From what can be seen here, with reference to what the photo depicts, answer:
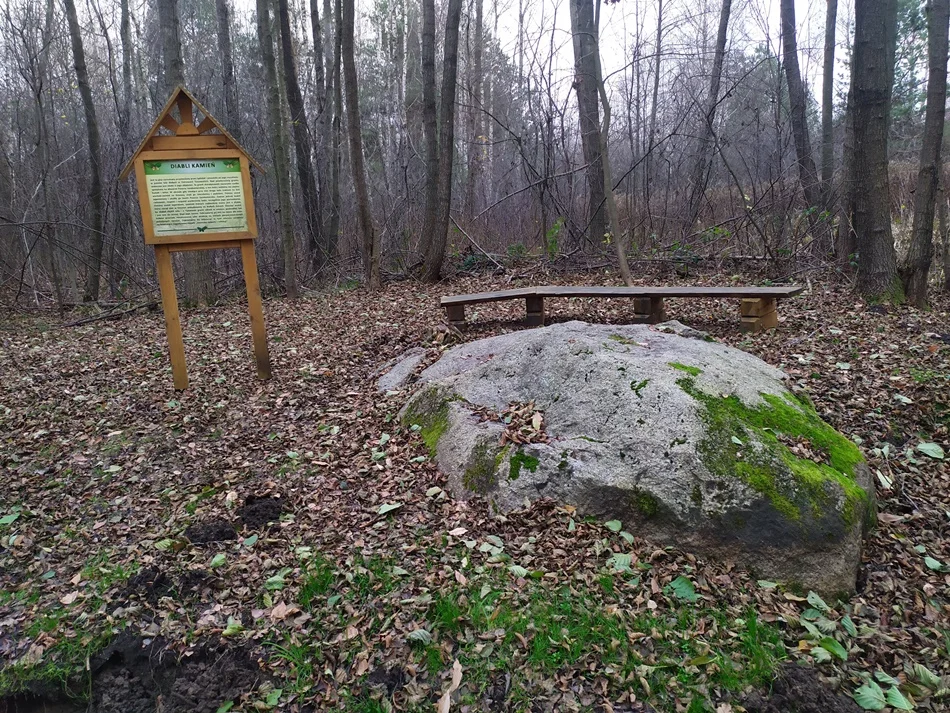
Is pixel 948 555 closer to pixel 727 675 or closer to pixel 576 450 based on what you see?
pixel 727 675

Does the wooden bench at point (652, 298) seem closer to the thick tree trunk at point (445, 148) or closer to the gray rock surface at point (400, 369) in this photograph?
the gray rock surface at point (400, 369)

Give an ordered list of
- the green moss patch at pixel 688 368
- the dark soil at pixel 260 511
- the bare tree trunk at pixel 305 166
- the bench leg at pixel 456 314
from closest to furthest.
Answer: the dark soil at pixel 260 511, the green moss patch at pixel 688 368, the bench leg at pixel 456 314, the bare tree trunk at pixel 305 166

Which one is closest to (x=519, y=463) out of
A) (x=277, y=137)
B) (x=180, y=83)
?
(x=277, y=137)

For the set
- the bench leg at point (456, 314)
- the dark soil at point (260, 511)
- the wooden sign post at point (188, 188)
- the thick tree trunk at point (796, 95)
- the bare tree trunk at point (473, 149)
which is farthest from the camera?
the bare tree trunk at point (473, 149)

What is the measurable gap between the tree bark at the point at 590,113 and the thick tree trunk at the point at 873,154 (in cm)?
413

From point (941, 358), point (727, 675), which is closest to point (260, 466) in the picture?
point (727, 675)

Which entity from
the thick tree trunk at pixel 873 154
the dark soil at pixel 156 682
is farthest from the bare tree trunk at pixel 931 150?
the dark soil at pixel 156 682

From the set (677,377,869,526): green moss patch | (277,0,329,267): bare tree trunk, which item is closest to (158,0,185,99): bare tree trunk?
(277,0,329,267): bare tree trunk

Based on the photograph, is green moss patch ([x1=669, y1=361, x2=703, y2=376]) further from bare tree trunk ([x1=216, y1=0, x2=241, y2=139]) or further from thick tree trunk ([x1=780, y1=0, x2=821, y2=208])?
bare tree trunk ([x1=216, y1=0, x2=241, y2=139])

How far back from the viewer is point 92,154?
11.2 metres

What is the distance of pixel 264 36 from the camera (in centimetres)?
1074

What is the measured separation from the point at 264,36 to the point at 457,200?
638 centimetres

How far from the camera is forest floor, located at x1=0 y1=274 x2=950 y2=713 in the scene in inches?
112

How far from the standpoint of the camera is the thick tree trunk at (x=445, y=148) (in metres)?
10.8
